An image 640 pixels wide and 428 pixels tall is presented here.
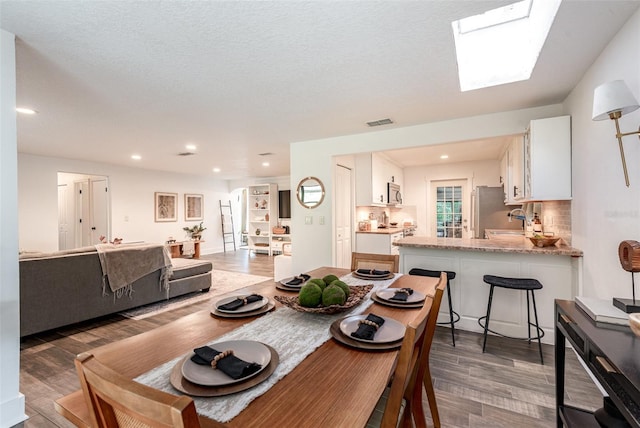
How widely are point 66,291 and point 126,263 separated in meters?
0.60

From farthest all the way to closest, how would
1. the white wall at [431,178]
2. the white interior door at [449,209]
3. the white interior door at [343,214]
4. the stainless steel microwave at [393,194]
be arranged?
the white interior door at [449,209] → the white wall at [431,178] → the stainless steel microwave at [393,194] → the white interior door at [343,214]

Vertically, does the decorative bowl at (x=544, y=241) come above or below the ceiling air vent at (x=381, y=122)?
below

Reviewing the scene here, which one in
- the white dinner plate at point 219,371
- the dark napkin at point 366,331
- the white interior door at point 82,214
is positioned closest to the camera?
the white dinner plate at point 219,371

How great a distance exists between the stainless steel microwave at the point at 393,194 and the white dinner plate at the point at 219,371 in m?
5.22

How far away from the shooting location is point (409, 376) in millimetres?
1040

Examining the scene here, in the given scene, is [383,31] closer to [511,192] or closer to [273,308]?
[273,308]

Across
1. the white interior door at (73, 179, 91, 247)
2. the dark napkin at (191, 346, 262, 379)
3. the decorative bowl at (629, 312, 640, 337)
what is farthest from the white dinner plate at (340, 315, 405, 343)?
the white interior door at (73, 179, 91, 247)

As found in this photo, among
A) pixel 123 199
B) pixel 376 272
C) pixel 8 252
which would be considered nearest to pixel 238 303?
pixel 376 272

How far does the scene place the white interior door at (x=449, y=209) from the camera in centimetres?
669

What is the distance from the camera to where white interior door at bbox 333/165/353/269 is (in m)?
4.76

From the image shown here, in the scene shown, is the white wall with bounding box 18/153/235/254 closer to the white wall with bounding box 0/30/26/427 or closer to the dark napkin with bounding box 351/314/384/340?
the white wall with bounding box 0/30/26/427

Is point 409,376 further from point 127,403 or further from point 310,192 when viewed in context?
point 310,192

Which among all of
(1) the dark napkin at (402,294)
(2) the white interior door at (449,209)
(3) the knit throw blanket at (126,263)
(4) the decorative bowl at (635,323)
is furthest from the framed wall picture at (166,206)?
(4) the decorative bowl at (635,323)

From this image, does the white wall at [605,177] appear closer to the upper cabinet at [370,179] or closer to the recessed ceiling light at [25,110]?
the upper cabinet at [370,179]
